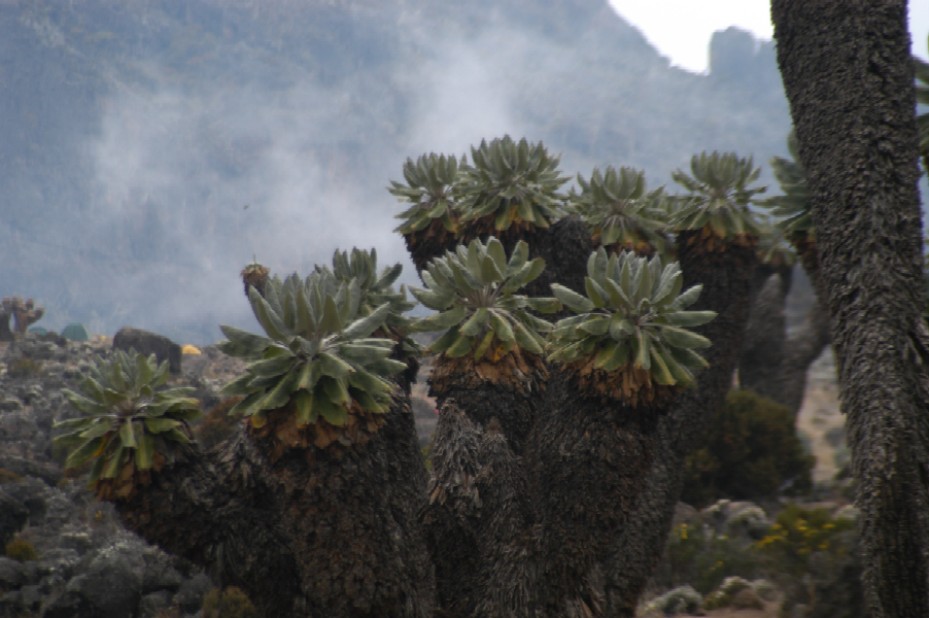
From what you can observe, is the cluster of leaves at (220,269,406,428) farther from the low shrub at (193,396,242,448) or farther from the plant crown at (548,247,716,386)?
the low shrub at (193,396,242,448)

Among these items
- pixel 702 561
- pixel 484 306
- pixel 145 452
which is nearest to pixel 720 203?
pixel 484 306

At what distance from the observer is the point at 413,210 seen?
9961mm

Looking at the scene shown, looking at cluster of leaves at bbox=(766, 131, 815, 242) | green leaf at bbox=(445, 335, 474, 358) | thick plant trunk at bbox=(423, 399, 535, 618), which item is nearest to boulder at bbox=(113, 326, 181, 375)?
thick plant trunk at bbox=(423, 399, 535, 618)

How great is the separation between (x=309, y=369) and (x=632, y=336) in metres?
2.97

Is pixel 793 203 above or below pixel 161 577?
above

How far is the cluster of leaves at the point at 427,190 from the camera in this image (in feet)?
31.9

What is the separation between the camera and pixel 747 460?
1720 centimetres

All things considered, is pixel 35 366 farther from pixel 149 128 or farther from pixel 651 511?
pixel 149 128

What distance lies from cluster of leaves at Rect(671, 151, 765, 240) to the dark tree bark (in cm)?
286

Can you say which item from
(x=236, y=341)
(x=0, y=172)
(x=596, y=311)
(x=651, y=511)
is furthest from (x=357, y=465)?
(x=0, y=172)

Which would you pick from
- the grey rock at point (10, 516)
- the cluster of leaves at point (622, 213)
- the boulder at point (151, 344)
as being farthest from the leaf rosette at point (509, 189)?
the boulder at point (151, 344)

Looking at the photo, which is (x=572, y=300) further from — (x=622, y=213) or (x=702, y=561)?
(x=702, y=561)

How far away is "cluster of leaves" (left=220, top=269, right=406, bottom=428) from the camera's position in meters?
5.84

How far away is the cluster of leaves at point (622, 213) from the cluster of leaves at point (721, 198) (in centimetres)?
39
